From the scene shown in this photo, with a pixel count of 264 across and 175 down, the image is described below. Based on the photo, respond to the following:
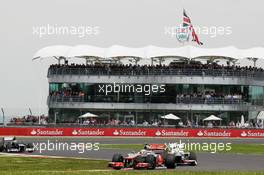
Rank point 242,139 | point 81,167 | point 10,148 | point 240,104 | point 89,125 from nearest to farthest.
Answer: point 81,167 → point 10,148 → point 242,139 → point 89,125 → point 240,104

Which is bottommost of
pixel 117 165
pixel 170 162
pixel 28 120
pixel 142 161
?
pixel 28 120

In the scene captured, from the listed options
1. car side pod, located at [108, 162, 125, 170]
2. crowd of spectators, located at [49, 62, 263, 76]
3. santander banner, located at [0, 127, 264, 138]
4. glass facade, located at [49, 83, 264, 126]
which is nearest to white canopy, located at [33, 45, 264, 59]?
crowd of spectators, located at [49, 62, 263, 76]

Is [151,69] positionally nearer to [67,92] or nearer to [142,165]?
[67,92]

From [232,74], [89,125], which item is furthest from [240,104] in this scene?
[89,125]

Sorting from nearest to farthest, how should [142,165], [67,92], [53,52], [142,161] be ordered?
[142,165], [142,161], [67,92], [53,52]

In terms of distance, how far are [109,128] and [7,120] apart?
971 centimetres

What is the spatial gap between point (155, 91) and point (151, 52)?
633cm

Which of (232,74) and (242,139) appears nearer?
(242,139)

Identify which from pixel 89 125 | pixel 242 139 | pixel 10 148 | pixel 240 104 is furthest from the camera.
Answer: pixel 240 104

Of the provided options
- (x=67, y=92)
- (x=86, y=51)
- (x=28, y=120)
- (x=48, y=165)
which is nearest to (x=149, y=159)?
(x=48, y=165)

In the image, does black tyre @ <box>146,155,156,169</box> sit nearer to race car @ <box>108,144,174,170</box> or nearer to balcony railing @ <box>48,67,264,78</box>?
race car @ <box>108,144,174,170</box>

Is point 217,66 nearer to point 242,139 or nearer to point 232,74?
point 232,74

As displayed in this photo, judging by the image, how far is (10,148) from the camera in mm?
38781

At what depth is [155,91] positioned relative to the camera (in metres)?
77.1
